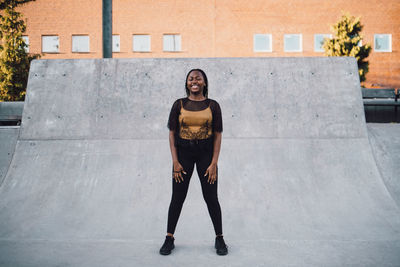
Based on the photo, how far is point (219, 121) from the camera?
307 centimetres

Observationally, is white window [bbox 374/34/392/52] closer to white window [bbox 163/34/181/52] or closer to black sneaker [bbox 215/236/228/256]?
white window [bbox 163/34/181/52]

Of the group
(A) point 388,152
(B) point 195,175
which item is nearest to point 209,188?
(B) point 195,175

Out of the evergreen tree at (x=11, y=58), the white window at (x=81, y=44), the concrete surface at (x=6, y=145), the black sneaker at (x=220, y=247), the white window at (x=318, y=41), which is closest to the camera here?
the black sneaker at (x=220, y=247)

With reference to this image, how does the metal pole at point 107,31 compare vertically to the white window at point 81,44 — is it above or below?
below

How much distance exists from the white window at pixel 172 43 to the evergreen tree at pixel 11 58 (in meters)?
9.92

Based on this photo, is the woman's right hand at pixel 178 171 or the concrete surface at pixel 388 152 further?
the concrete surface at pixel 388 152

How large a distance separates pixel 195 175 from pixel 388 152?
3.11 meters

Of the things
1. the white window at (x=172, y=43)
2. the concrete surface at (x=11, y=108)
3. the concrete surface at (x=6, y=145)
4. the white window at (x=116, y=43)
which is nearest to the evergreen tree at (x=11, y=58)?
the white window at (x=116, y=43)

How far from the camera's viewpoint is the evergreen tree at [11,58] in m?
15.4

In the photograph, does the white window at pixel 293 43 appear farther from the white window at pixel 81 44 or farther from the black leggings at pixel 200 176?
the black leggings at pixel 200 176

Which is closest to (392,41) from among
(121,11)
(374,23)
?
(374,23)

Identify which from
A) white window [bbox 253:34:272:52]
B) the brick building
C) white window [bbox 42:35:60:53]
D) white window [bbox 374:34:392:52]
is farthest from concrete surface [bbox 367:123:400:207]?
white window [bbox 42:35:60:53]

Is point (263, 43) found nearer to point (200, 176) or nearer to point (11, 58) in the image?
point (11, 58)

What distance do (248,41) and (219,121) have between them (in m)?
21.8
